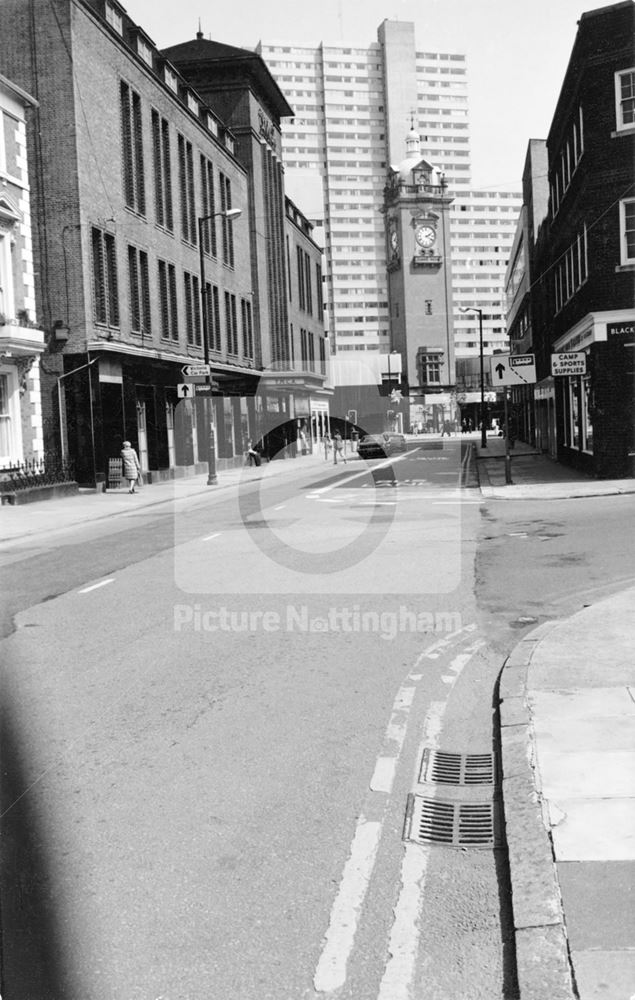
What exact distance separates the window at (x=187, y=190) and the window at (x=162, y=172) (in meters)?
1.71

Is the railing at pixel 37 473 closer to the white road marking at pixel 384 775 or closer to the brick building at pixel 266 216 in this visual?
the white road marking at pixel 384 775

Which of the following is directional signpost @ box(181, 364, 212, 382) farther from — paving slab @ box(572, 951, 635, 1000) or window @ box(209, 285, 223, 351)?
paving slab @ box(572, 951, 635, 1000)

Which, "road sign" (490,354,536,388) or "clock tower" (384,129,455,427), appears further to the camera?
"clock tower" (384,129,455,427)

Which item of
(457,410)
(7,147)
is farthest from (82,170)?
(457,410)

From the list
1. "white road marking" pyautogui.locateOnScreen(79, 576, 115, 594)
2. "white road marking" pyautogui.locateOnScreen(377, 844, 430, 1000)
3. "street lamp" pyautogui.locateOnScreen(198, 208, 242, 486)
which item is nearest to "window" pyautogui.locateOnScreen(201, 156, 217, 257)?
"street lamp" pyautogui.locateOnScreen(198, 208, 242, 486)

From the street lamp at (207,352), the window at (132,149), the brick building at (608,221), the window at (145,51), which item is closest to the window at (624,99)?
the brick building at (608,221)

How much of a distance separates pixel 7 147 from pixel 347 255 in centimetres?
12019

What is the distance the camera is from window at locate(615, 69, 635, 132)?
25.7m

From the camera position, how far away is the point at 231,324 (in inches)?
2041

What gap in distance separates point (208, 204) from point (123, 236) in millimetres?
13257

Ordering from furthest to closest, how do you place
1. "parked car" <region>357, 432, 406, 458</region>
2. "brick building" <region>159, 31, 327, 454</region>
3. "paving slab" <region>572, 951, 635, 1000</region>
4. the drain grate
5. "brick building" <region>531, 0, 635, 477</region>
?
"brick building" <region>159, 31, 327, 454</region>, "parked car" <region>357, 432, 406, 458</region>, "brick building" <region>531, 0, 635, 477</region>, the drain grate, "paving slab" <region>572, 951, 635, 1000</region>

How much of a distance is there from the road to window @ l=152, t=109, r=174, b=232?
2964 cm

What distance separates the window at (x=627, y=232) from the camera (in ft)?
84.8

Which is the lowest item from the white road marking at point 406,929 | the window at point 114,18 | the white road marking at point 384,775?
the white road marking at point 406,929
